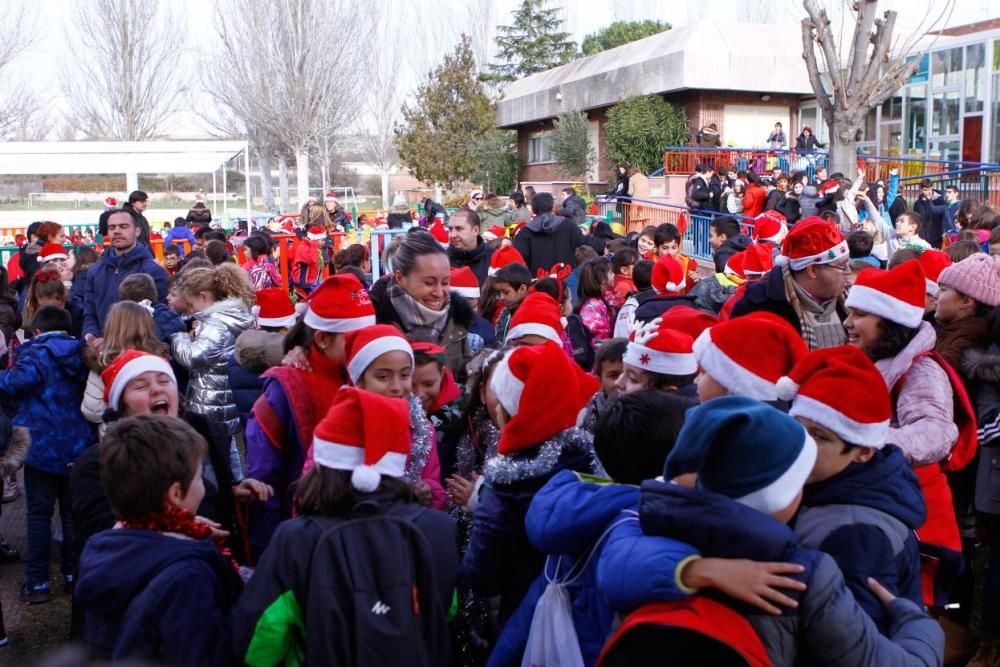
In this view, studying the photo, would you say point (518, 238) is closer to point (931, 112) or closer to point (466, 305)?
point (466, 305)

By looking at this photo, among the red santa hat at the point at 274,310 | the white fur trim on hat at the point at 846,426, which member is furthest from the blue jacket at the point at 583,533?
the red santa hat at the point at 274,310

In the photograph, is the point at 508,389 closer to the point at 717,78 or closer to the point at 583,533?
the point at 583,533

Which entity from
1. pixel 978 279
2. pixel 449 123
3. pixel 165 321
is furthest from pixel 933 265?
pixel 449 123

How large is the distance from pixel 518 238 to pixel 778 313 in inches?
192

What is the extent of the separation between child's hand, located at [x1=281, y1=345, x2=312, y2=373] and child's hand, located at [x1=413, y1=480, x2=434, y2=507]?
2.45 ft

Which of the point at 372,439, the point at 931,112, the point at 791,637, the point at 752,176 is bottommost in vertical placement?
the point at 791,637

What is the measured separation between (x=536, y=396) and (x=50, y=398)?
376 cm

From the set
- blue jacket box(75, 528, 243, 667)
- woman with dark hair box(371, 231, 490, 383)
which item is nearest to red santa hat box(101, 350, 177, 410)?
woman with dark hair box(371, 231, 490, 383)

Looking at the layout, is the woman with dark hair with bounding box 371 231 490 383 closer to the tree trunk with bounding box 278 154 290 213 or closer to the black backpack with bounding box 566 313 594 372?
the black backpack with bounding box 566 313 594 372

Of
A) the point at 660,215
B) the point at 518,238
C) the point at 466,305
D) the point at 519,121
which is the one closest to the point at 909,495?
the point at 466,305

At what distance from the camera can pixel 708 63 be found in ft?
90.2

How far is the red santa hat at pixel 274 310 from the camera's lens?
5.18 m

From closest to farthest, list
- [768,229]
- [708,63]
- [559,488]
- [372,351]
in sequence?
[559,488], [372,351], [768,229], [708,63]

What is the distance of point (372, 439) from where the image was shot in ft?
8.54
